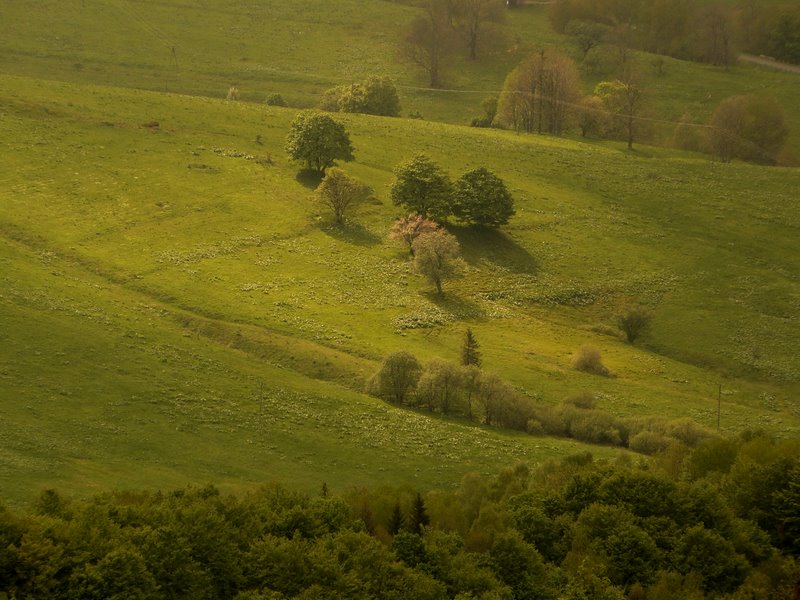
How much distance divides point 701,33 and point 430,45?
47880mm

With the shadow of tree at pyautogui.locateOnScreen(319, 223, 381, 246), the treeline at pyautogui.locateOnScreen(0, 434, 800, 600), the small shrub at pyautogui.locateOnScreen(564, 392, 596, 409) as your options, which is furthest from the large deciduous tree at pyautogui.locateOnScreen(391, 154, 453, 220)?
the treeline at pyautogui.locateOnScreen(0, 434, 800, 600)

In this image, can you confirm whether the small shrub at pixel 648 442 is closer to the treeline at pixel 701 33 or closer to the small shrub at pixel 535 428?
the small shrub at pixel 535 428

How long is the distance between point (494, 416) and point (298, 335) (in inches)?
740

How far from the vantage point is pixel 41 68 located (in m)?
152

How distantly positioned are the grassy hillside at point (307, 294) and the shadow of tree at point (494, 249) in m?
0.30

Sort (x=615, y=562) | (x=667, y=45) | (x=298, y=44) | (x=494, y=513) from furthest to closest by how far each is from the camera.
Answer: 1. (x=667, y=45)
2. (x=298, y=44)
3. (x=494, y=513)
4. (x=615, y=562)

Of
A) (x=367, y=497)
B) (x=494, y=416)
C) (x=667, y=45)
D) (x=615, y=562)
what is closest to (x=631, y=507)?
(x=615, y=562)

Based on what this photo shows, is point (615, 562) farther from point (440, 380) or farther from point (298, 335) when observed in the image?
point (298, 335)

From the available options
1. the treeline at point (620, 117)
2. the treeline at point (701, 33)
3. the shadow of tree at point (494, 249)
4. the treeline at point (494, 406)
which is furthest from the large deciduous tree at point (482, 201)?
the treeline at point (701, 33)

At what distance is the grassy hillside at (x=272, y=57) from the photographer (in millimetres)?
158875

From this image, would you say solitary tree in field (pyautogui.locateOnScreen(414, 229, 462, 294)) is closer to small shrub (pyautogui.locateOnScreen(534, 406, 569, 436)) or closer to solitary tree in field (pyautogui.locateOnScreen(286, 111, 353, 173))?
solitary tree in field (pyautogui.locateOnScreen(286, 111, 353, 173))

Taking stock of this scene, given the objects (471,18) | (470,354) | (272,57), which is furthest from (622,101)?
(470,354)

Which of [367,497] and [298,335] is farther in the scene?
[298,335]

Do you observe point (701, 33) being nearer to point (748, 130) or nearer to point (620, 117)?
point (620, 117)
